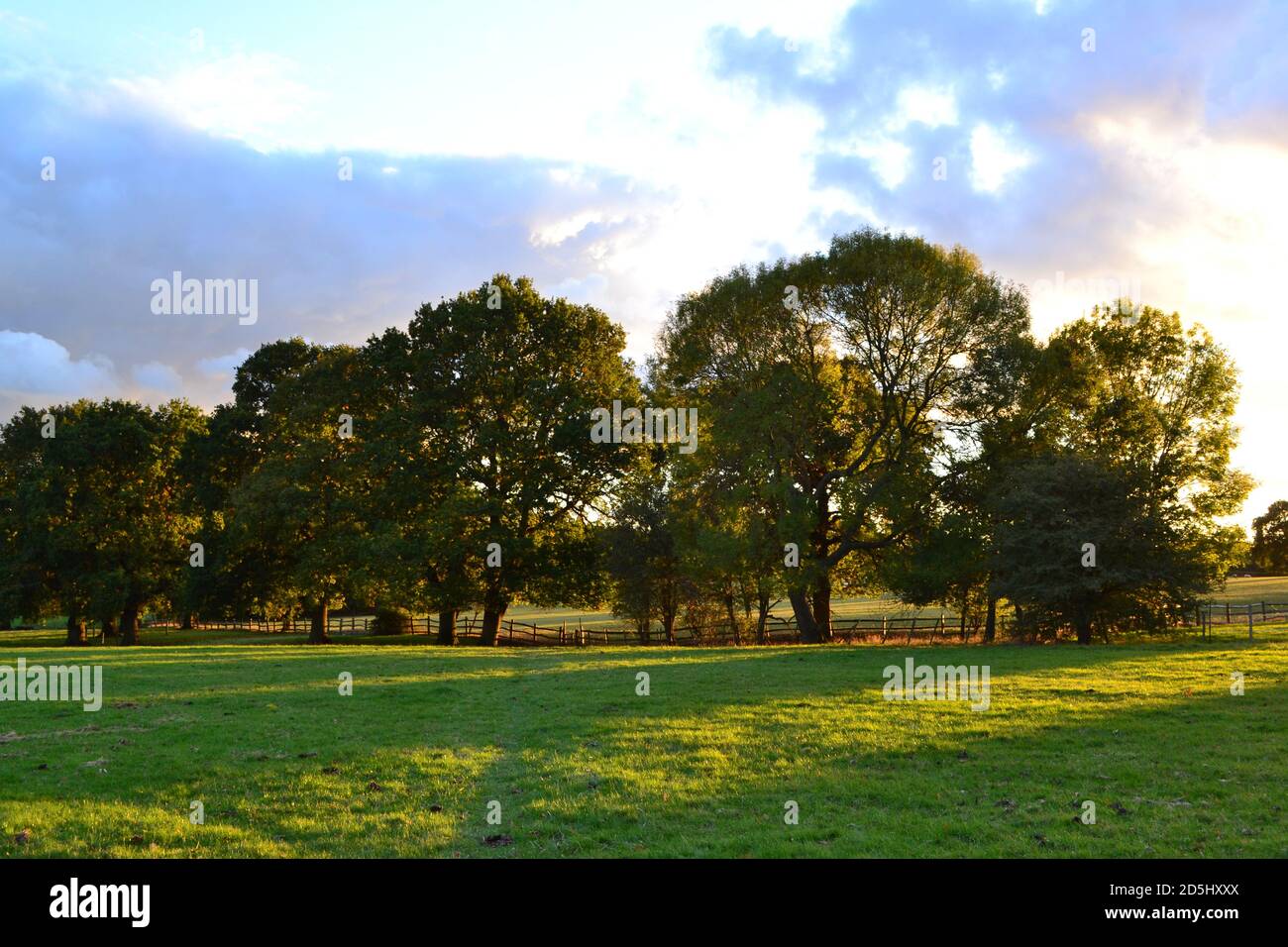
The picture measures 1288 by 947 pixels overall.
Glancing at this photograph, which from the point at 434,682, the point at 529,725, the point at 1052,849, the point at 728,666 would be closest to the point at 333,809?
the point at 529,725

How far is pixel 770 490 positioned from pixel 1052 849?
29331 mm

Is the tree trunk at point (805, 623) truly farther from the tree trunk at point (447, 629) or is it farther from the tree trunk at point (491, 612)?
the tree trunk at point (447, 629)

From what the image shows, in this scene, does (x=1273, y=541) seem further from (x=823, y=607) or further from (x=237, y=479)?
(x=237, y=479)

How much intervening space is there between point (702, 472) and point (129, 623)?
1406 inches

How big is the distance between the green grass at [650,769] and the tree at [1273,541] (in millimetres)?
103964

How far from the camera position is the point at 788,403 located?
38406 mm

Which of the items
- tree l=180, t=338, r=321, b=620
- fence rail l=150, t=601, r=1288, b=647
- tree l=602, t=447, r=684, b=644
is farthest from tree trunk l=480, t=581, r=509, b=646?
tree l=180, t=338, r=321, b=620

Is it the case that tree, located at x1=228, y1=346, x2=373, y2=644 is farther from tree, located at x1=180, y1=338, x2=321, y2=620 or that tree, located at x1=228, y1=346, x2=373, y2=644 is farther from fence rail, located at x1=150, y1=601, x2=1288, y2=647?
fence rail, located at x1=150, y1=601, x2=1288, y2=647

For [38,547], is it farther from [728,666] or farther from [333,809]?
[333,809]

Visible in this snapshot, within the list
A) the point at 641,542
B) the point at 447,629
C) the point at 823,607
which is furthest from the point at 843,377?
the point at 447,629

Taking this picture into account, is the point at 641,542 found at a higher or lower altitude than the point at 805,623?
higher

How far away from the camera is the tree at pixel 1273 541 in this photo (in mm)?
104438

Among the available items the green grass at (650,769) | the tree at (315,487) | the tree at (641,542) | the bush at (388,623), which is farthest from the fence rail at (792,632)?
the green grass at (650,769)

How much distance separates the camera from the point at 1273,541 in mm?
105000
